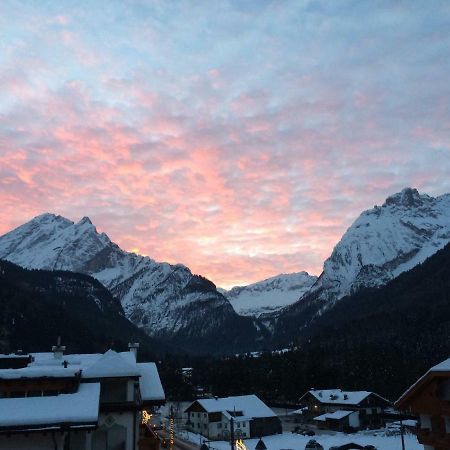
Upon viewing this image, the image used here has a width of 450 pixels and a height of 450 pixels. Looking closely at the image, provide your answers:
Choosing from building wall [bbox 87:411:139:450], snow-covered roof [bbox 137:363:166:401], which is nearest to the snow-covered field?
snow-covered roof [bbox 137:363:166:401]

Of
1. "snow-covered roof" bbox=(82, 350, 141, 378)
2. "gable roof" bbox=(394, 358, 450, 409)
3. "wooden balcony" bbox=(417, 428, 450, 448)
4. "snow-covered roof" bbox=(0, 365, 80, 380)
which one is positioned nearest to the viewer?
"gable roof" bbox=(394, 358, 450, 409)

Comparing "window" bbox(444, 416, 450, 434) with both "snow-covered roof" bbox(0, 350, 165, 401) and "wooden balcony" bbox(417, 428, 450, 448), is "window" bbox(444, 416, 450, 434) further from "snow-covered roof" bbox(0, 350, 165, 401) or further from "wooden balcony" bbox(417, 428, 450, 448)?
"snow-covered roof" bbox(0, 350, 165, 401)

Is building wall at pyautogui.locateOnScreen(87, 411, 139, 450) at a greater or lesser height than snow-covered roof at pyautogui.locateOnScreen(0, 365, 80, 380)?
lesser

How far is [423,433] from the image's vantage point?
72.3 feet

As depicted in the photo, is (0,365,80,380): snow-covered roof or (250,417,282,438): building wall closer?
(0,365,80,380): snow-covered roof

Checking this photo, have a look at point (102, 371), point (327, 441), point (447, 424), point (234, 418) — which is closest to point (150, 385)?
point (102, 371)

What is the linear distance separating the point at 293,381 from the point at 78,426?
410ft

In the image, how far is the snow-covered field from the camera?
71.6m

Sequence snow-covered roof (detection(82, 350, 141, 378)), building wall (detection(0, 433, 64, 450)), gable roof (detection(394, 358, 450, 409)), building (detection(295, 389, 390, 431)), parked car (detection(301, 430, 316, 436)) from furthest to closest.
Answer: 1. building (detection(295, 389, 390, 431))
2. parked car (detection(301, 430, 316, 436))
3. snow-covered roof (detection(82, 350, 141, 378))
4. building wall (detection(0, 433, 64, 450))
5. gable roof (detection(394, 358, 450, 409))

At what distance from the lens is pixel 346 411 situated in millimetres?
100125

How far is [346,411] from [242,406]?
66.9 ft

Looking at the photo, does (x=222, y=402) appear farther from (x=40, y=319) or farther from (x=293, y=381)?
(x=40, y=319)

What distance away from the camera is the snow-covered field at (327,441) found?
71562 mm

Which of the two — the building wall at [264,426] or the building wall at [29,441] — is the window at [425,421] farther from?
the building wall at [264,426]
